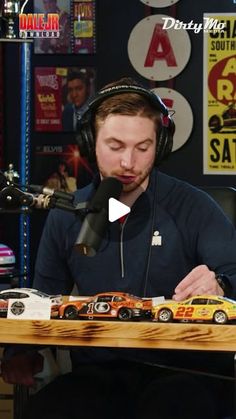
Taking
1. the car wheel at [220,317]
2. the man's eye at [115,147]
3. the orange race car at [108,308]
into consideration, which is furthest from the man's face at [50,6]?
the car wheel at [220,317]

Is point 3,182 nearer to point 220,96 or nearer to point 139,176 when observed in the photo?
point 139,176

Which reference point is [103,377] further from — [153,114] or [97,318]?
[153,114]

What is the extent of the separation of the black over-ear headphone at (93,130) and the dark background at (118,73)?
6.54 feet

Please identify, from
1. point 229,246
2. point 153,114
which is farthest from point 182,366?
point 153,114

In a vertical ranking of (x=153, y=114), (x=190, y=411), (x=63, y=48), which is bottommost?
(x=190, y=411)

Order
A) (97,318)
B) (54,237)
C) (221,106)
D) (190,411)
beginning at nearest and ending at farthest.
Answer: (97,318) → (190,411) → (54,237) → (221,106)

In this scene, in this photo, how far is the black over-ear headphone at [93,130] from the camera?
5.47 ft

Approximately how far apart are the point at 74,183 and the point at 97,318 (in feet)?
7.98

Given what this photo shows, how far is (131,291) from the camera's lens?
168 centimetres

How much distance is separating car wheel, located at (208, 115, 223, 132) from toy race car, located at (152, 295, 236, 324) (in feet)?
7.82

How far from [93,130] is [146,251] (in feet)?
0.87

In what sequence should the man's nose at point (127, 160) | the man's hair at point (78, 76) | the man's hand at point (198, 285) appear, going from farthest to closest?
the man's hair at point (78, 76) < the man's nose at point (127, 160) < the man's hand at point (198, 285)
